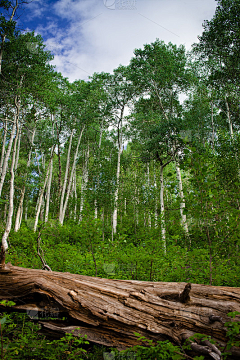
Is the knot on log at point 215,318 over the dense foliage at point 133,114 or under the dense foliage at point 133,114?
under

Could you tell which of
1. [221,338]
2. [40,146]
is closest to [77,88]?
[40,146]

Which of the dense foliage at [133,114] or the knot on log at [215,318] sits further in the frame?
the dense foliage at [133,114]

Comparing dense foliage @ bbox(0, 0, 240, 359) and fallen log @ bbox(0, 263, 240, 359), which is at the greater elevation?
dense foliage @ bbox(0, 0, 240, 359)

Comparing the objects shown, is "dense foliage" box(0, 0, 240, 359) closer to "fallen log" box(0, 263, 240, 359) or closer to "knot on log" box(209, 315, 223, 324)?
"fallen log" box(0, 263, 240, 359)

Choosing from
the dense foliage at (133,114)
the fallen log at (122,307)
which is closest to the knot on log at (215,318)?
the fallen log at (122,307)

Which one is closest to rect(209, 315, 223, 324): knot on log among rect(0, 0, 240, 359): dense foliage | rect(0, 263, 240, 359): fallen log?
rect(0, 263, 240, 359): fallen log

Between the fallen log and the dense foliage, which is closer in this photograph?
the fallen log

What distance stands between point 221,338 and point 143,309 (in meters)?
0.86

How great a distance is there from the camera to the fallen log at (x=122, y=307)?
228 cm

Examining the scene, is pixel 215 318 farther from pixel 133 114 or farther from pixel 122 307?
pixel 133 114

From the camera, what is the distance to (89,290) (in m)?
2.78

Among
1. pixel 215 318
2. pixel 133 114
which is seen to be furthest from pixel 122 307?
pixel 133 114

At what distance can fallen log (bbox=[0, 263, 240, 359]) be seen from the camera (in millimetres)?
2277

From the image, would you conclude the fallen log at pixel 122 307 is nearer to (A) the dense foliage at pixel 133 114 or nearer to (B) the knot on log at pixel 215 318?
(B) the knot on log at pixel 215 318
